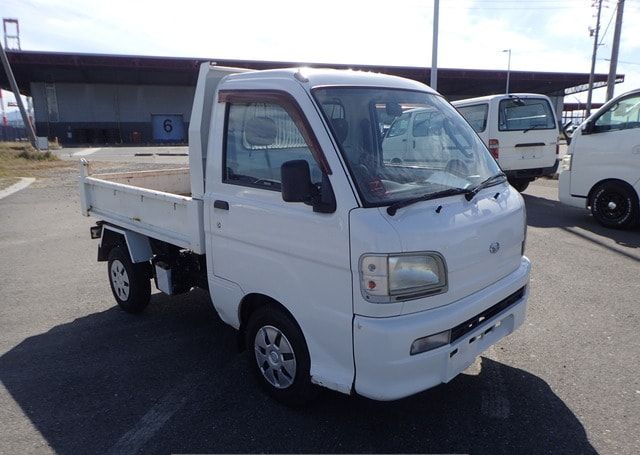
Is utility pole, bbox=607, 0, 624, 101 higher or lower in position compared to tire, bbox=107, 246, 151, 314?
higher

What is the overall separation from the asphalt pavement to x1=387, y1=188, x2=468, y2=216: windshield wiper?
1404 millimetres

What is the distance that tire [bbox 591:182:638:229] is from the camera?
Answer: 299 inches

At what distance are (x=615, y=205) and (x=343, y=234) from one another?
7024 mm

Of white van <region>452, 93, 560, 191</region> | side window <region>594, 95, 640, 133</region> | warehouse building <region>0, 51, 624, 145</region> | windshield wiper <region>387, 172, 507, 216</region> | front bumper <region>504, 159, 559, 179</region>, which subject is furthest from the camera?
warehouse building <region>0, 51, 624, 145</region>

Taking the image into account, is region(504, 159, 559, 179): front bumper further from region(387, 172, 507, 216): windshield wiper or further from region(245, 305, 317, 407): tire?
region(245, 305, 317, 407): tire

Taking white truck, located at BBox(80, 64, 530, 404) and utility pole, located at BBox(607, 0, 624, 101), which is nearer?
white truck, located at BBox(80, 64, 530, 404)

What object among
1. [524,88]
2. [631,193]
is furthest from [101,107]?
[631,193]

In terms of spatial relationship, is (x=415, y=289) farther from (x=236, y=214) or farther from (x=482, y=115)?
(x=482, y=115)

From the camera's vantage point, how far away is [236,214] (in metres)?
3.25

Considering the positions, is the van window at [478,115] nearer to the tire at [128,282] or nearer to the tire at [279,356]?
the tire at [128,282]

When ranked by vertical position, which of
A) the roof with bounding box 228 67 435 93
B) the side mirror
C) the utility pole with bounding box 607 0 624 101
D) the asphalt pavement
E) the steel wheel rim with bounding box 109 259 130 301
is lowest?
the asphalt pavement

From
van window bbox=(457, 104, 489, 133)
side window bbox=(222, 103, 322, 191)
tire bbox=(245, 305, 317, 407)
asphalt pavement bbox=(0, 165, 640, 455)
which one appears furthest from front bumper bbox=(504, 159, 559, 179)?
tire bbox=(245, 305, 317, 407)

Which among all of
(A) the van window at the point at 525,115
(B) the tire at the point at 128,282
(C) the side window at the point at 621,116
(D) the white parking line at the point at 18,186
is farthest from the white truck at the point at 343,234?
(D) the white parking line at the point at 18,186

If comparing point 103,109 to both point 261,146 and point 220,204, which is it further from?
point 261,146
